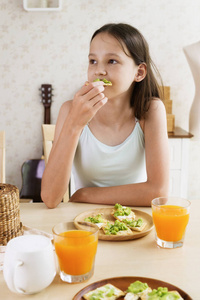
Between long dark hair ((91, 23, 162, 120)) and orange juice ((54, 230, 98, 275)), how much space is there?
86cm

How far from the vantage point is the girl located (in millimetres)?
1286

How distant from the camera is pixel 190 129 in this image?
3162 millimetres

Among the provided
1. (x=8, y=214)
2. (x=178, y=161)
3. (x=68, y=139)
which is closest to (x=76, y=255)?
(x=8, y=214)

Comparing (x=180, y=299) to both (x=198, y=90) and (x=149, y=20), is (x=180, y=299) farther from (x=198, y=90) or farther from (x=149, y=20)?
(x=149, y=20)

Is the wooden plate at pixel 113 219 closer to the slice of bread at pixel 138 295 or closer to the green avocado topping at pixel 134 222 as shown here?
the green avocado topping at pixel 134 222

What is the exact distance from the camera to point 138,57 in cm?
148

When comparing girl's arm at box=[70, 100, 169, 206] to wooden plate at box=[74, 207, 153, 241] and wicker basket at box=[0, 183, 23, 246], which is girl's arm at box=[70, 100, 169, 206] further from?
wicker basket at box=[0, 183, 23, 246]

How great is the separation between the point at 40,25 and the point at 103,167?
215 centimetres

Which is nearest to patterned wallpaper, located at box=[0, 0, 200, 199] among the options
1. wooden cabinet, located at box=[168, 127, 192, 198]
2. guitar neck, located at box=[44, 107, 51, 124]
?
guitar neck, located at box=[44, 107, 51, 124]

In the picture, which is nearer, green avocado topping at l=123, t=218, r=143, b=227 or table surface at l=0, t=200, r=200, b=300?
table surface at l=0, t=200, r=200, b=300

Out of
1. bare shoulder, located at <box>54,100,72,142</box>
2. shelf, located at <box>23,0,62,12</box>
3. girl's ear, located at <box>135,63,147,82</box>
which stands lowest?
bare shoulder, located at <box>54,100,72,142</box>

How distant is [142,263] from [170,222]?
0.46 feet

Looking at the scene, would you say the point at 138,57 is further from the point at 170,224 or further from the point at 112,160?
the point at 170,224

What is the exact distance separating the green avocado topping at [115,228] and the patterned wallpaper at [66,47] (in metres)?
2.46
